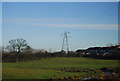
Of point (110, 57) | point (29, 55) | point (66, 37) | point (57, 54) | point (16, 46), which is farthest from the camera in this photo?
point (16, 46)

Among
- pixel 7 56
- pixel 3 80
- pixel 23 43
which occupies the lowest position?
pixel 3 80

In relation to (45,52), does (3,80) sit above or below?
below

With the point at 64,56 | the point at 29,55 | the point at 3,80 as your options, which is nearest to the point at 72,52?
the point at 64,56

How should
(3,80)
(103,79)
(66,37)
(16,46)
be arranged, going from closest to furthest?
(103,79)
(3,80)
(66,37)
(16,46)

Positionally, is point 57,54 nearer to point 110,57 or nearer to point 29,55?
point 29,55

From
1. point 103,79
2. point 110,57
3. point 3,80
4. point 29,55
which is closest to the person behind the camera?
point 103,79

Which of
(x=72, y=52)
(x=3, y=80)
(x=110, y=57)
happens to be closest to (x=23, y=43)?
(x=72, y=52)

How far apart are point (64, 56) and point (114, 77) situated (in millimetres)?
20567

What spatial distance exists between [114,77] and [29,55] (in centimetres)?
1999

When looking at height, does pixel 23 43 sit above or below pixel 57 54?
above

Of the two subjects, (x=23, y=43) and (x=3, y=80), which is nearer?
(x=3, y=80)

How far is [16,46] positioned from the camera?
105 ft

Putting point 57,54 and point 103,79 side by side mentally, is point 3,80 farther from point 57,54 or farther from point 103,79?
point 57,54

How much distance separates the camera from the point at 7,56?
26688 mm
